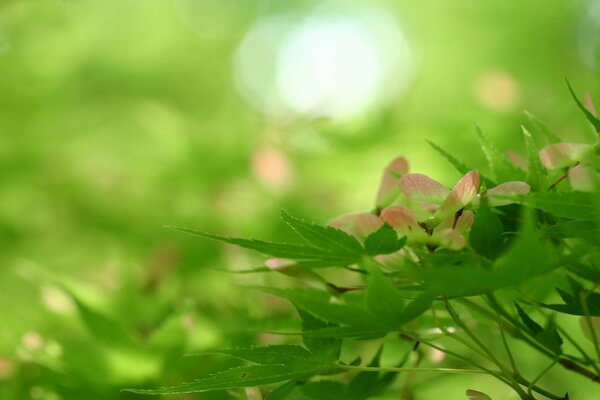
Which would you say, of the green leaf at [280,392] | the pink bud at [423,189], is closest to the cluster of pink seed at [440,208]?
the pink bud at [423,189]

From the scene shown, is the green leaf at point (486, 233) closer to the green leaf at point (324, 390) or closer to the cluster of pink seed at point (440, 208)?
the cluster of pink seed at point (440, 208)

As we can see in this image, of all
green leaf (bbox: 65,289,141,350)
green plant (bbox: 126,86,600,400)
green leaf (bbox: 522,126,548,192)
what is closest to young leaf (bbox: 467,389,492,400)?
green plant (bbox: 126,86,600,400)

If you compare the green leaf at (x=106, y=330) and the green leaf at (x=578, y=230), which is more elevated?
the green leaf at (x=578, y=230)

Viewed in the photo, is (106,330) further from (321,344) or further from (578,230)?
(578,230)

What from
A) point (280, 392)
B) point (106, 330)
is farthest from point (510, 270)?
point (106, 330)

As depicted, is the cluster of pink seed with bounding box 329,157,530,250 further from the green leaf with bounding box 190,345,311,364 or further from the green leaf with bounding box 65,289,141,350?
the green leaf with bounding box 65,289,141,350
